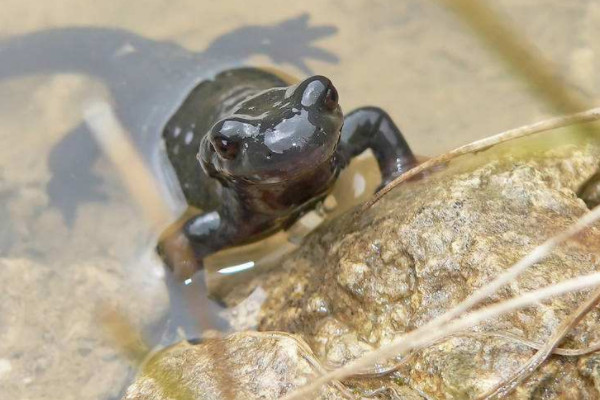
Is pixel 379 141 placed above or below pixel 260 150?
below

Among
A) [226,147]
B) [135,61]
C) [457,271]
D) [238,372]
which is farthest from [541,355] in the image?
[135,61]

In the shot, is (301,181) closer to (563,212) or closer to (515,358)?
(563,212)

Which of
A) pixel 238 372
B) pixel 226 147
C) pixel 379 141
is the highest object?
pixel 226 147

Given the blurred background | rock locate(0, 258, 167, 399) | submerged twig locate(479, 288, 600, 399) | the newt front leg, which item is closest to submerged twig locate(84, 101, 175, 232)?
the blurred background

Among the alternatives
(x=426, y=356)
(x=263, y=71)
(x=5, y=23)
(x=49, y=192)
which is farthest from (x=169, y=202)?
(x=426, y=356)

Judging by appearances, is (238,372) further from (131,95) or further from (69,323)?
(131,95)
